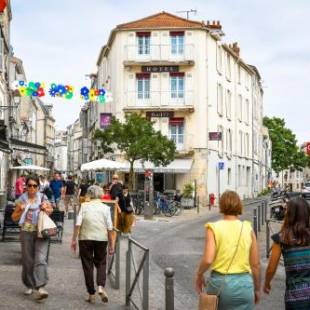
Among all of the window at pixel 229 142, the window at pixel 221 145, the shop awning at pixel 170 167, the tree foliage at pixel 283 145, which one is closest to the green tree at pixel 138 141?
the shop awning at pixel 170 167

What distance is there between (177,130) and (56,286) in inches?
1329

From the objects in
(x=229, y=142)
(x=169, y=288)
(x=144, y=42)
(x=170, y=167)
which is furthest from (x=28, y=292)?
(x=229, y=142)

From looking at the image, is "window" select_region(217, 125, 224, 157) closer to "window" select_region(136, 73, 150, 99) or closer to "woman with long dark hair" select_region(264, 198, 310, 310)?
"window" select_region(136, 73, 150, 99)

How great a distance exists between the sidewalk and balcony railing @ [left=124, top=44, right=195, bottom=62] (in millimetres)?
29824

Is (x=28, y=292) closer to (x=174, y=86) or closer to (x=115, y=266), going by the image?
(x=115, y=266)

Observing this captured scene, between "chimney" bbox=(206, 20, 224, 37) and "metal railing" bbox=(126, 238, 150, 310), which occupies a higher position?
"chimney" bbox=(206, 20, 224, 37)

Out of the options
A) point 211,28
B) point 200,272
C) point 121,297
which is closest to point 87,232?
point 121,297

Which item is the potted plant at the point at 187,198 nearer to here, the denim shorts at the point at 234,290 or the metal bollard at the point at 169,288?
the metal bollard at the point at 169,288

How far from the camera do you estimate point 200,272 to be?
5.34 meters

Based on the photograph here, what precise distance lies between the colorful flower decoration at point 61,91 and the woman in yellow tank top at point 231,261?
871 inches

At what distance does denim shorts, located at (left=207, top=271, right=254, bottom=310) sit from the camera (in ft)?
16.7

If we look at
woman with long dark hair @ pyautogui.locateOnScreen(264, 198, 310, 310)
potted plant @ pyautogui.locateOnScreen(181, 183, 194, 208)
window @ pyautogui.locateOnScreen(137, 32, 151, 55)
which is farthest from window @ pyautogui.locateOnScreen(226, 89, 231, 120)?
woman with long dark hair @ pyautogui.locateOnScreen(264, 198, 310, 310)

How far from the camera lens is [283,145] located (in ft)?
303

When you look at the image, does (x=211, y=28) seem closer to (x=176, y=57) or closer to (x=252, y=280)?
(x=176, y=57)
